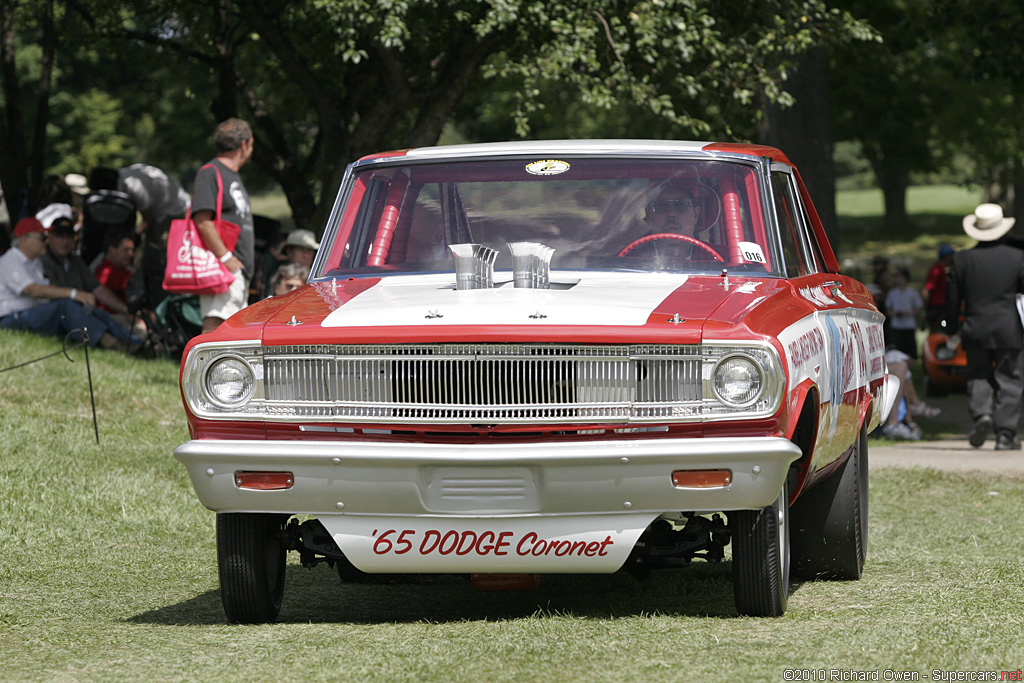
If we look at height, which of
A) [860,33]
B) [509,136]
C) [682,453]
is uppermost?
[860,33]

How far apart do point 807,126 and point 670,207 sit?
13.9m

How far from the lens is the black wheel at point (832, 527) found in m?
6.44

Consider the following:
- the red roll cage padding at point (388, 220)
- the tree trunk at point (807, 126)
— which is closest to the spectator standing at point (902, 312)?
the tree trunk at point (807, 126)

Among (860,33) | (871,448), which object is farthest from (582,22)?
(871,448)

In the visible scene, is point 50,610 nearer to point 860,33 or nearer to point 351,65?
point 860,33

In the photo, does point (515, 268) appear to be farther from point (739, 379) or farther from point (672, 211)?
point (739, 379)

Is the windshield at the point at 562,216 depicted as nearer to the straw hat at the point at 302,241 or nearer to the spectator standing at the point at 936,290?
the straw hat at the point at 302,241

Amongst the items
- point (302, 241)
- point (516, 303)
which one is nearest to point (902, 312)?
point (302, 241)

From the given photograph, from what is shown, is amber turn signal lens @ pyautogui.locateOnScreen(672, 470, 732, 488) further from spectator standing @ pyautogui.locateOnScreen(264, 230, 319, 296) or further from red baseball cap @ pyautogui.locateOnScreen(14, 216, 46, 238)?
red baseball cap @ pyautogui.locateOnScreen(14, 216, 46, 238)

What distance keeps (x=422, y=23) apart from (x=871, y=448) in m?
6.22

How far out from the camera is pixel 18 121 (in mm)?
20938

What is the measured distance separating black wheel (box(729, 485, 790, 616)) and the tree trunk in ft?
47.3

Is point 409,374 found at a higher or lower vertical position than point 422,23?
lower

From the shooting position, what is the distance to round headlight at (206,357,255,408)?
5.15m
